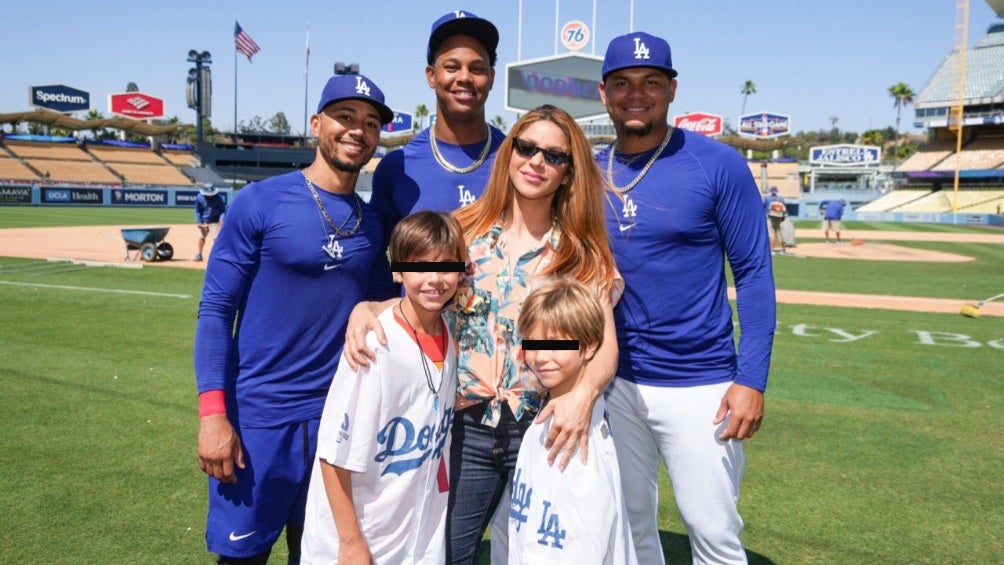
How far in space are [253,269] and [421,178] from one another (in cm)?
83

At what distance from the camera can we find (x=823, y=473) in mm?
5355

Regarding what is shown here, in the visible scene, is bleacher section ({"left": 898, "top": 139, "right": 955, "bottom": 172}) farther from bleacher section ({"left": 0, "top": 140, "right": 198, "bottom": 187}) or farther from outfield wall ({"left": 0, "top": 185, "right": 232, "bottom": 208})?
bleacher section ({"left": 0, "top": 140, "right": 198, "bottom": 187})

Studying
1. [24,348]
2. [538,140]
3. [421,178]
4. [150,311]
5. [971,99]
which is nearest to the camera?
[538,140]

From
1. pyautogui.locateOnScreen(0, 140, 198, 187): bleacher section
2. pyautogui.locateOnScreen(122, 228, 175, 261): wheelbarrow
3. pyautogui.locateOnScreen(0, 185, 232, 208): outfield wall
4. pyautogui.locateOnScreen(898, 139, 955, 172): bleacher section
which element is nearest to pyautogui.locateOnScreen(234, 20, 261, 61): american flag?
pyautogui.locateOnScreen(0, 185, 232, 208): outfield wall

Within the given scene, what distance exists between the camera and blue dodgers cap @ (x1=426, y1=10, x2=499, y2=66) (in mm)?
3143

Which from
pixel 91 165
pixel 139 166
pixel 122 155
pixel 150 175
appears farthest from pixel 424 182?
pixel 122 155

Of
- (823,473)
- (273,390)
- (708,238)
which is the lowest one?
(823,473)

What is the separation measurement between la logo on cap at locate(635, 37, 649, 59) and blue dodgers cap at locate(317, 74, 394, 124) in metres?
1.06

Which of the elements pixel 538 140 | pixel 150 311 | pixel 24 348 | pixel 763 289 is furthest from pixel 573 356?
pixel 150 311

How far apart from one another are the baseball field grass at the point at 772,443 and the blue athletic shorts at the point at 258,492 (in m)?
1.37

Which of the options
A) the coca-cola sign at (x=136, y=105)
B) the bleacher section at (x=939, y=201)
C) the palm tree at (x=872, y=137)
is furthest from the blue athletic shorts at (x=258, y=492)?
the palm tree at (x=872, y=137)

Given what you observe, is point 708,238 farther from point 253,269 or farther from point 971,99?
point 971,99

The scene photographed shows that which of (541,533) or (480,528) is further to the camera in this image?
(480,528)

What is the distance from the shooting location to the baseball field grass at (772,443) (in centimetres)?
426
